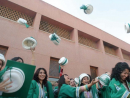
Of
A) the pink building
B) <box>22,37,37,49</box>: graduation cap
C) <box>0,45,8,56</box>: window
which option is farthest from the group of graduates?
<box>0,45,8,56</box>: window

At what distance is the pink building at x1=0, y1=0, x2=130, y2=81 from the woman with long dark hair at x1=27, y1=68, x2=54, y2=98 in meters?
2.34

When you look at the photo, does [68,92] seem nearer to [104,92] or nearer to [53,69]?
[104,92]

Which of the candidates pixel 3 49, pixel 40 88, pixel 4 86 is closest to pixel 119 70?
pixel 40 88

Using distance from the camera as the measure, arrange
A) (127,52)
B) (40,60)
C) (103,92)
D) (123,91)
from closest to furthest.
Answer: (123,91)
(103,92)
(40,60)
(127,52)

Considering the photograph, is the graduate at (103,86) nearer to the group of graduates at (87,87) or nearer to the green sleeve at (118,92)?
the group of graduates at (87,87)

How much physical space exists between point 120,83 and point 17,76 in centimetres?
156

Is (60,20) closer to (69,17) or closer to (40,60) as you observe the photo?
(69,17)

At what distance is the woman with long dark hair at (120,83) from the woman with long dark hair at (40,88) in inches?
44.5

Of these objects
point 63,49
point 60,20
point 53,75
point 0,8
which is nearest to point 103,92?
point 53,75

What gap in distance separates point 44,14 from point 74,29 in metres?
2.03

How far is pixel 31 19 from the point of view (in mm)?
5418

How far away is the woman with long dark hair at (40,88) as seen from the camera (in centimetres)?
181

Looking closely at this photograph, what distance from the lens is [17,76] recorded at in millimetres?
1244

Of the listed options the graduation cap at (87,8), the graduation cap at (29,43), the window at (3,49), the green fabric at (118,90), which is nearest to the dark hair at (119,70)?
the green fabric at (118,90)
